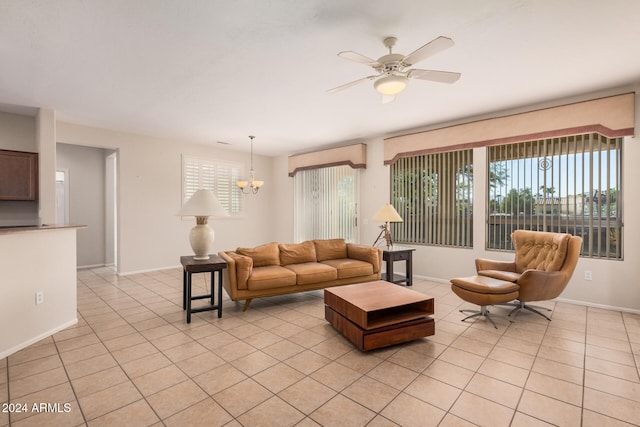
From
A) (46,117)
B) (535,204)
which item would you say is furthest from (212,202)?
(535,204)

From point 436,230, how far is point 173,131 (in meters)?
5.19

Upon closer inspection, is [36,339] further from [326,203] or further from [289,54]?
[326,203]

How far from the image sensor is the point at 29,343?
2.80 m

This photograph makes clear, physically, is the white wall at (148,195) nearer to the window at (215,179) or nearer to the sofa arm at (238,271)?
the window at (215,179)

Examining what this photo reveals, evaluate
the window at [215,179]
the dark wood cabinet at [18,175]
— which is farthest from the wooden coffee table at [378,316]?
the window at [215,179]

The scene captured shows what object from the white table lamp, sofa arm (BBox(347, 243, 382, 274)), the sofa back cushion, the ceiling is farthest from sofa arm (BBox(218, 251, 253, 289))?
the sofa back cushion

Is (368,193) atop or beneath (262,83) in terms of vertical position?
beneath

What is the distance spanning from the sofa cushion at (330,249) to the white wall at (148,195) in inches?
115

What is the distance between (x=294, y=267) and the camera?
4234mm

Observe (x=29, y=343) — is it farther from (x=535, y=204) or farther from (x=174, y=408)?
(x=535, y=204)

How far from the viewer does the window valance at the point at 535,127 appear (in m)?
3.67

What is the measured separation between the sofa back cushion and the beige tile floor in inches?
24.5

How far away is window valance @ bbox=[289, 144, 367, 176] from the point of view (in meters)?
6.26

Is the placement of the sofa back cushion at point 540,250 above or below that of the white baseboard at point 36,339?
above
